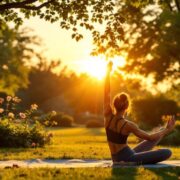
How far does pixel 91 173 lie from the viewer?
34.3 feet

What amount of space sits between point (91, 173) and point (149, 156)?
5.83 ft

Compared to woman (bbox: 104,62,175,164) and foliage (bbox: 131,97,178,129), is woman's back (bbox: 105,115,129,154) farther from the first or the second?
foliage (bbox: 131,97,178,129)

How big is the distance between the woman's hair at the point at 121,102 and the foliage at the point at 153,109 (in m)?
31.4

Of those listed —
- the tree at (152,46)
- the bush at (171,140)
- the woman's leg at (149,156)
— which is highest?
the tree at (152,46)

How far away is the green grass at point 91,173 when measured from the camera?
9.92 meters

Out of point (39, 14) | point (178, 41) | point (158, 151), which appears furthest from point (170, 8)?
point (158, 151)

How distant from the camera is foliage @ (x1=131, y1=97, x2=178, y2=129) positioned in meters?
42.7

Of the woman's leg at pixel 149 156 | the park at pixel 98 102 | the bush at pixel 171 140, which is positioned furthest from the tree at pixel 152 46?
the woman's leg at pixel 149 156

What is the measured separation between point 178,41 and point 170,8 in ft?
11.1

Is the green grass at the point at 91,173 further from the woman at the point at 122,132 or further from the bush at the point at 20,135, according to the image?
the bush at the point at 20,135

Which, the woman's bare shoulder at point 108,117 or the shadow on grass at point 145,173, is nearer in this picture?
the shadow on grass at point 145,173

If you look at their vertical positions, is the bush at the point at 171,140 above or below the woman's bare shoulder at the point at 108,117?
below

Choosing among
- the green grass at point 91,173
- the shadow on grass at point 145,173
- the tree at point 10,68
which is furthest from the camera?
the tree at point 10,68

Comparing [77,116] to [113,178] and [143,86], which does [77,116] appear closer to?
[143,86]
